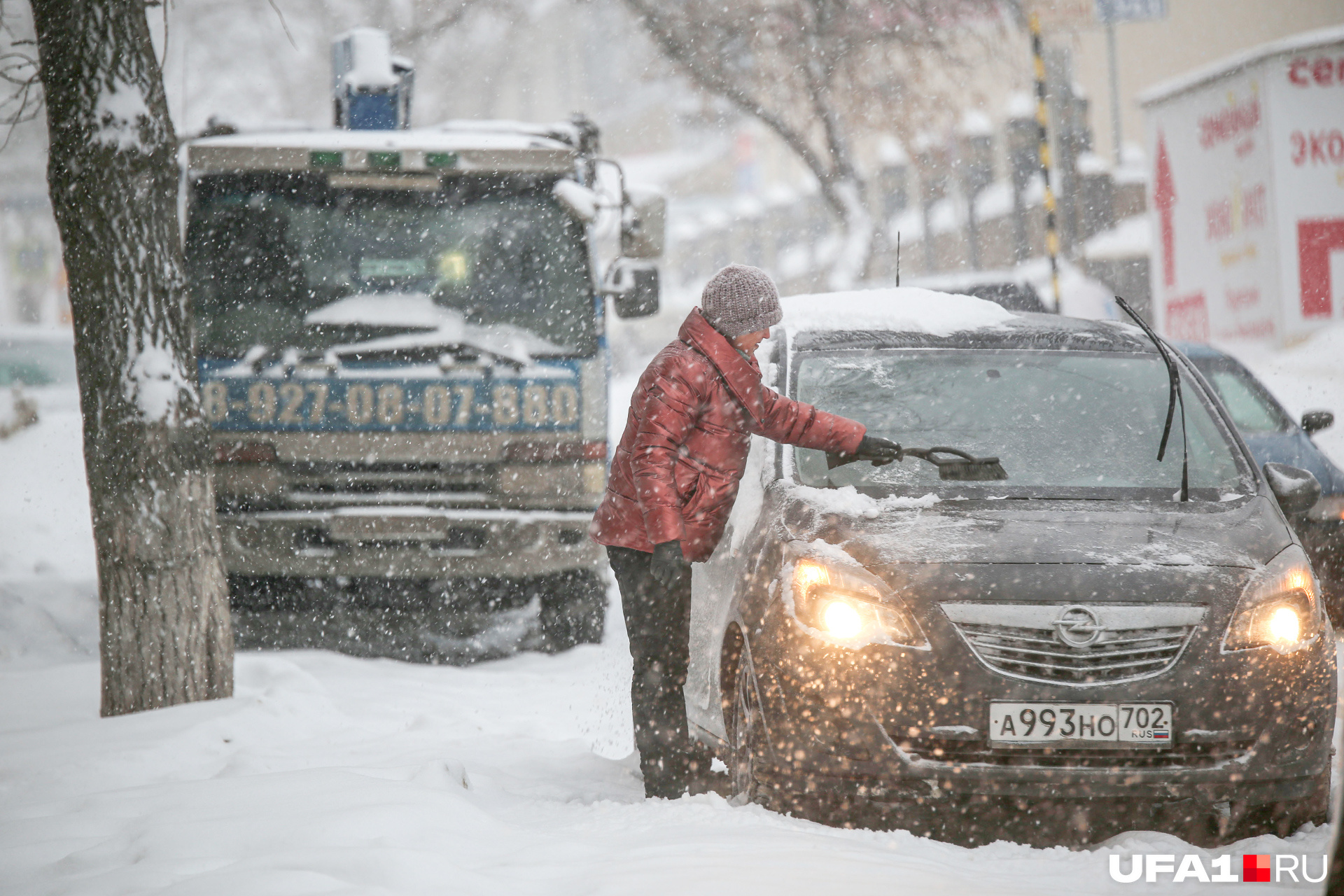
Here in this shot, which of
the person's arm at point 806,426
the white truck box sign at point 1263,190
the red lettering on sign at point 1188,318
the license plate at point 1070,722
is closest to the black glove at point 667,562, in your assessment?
the person's arm at point 806,426

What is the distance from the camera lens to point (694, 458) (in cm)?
482

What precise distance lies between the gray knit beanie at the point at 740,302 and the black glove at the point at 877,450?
50 centimetres

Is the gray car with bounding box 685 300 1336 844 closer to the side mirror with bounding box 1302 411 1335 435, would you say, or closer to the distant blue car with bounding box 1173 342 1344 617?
the distant blue car with bounding box 1173 342 1344 617

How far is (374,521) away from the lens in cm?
799

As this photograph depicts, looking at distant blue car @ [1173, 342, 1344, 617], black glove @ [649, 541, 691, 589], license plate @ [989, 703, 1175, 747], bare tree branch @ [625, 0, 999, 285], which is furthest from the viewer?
bare tree branch @ [625, 0, 999, 285]

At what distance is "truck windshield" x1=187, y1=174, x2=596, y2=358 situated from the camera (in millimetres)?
8070

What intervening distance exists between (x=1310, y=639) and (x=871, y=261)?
1873 cm

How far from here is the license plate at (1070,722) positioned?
13.1 ft

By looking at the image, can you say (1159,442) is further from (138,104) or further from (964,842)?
(138,104)

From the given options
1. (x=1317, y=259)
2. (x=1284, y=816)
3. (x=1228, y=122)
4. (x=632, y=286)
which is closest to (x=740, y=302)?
(x=1284, y=816)

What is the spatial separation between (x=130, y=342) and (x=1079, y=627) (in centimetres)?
402

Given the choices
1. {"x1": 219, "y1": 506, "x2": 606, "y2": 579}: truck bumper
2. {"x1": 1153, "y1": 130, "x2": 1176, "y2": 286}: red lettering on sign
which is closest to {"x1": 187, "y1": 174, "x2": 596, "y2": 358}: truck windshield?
{"x1": 219, "y1": 506, "x2": 606, "y2": 579}: truck bumper

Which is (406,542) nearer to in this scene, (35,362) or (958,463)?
(958,463)

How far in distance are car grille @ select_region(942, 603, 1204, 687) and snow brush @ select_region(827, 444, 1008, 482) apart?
0.83 metres
